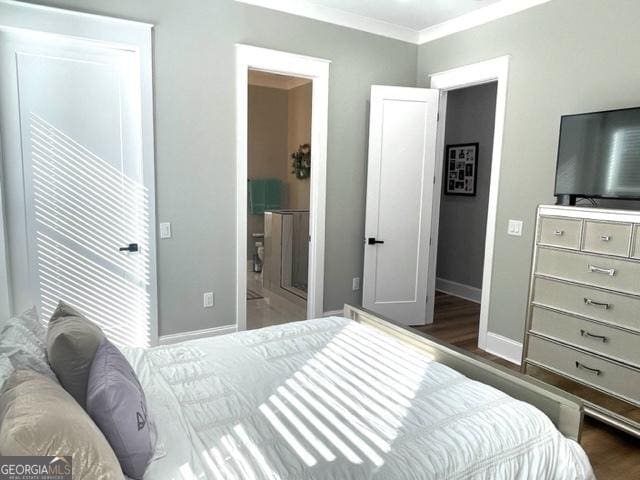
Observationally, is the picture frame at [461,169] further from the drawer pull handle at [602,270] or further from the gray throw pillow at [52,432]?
the gray throw pillow at [52,432]

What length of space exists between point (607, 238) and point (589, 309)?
0.43 m

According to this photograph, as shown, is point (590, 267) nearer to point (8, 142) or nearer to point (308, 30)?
point (308, 30)

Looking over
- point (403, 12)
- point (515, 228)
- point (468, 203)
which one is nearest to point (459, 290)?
point (468, 203)

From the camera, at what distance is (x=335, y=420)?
1.45m

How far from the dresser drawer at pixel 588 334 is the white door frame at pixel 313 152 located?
6.34 ft

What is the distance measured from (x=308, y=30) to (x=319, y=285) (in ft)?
7.52

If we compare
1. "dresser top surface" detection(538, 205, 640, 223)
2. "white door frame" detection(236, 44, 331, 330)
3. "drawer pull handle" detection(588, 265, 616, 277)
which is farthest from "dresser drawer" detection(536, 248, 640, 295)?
"white door frame" detection(236, 44, 331, 330)

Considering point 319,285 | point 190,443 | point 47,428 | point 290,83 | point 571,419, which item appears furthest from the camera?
point 290,83

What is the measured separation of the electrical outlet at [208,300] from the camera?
11.7 ft

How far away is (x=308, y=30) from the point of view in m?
3.79

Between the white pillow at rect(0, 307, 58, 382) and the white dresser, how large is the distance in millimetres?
2680

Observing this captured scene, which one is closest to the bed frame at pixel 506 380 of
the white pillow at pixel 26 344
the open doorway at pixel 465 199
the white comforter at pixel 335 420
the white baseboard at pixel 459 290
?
the white comforter at pixel 335 420

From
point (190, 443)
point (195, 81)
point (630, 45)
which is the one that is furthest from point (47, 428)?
point (630, 45)

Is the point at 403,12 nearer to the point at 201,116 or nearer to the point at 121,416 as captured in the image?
the point at 201,116
